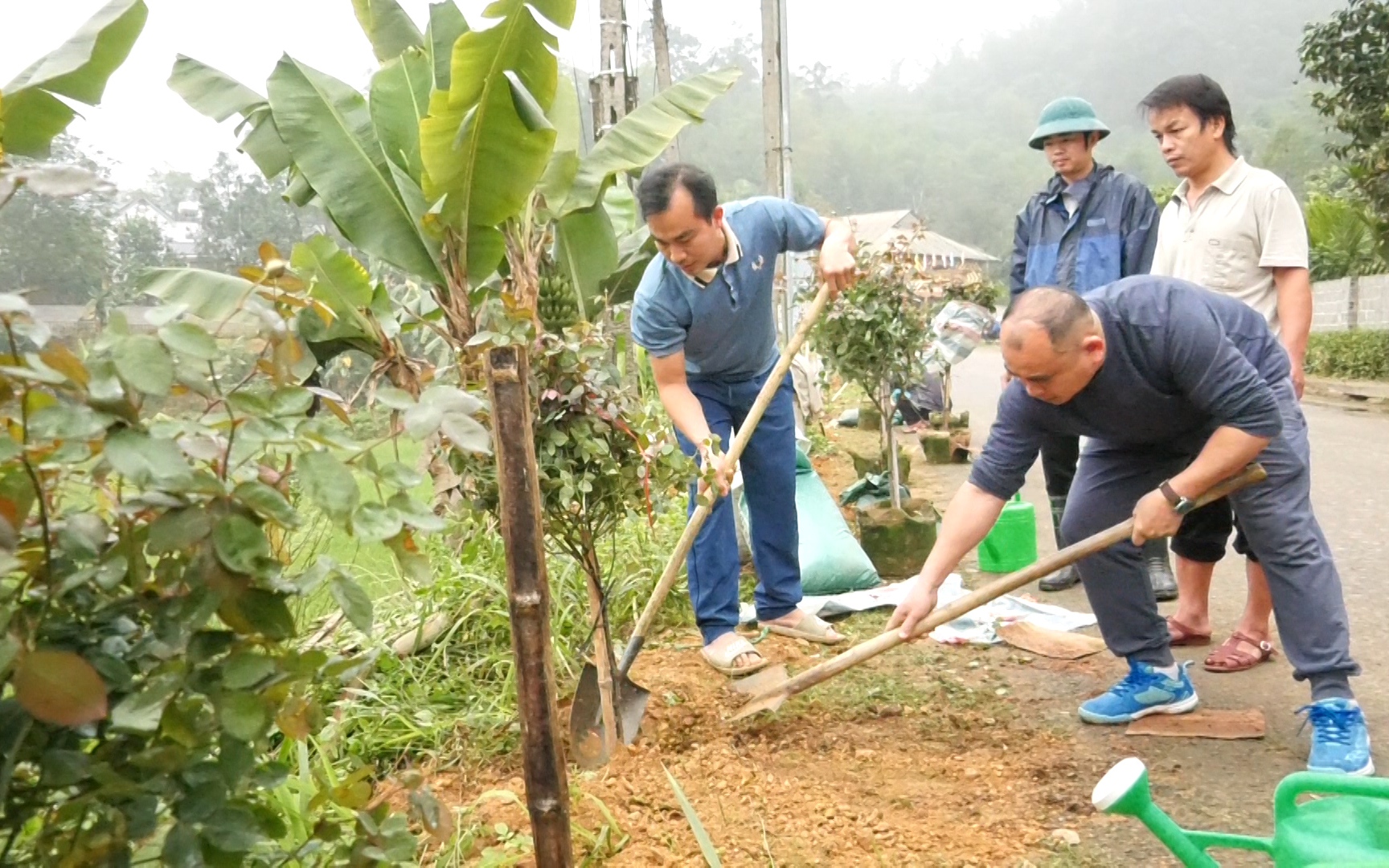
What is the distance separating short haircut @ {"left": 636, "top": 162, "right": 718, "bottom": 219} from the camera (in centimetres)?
326

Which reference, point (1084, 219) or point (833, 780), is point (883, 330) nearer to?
point (1084, 219)

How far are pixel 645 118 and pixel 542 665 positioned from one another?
2489 millimetres

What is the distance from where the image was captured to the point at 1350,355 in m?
15.2

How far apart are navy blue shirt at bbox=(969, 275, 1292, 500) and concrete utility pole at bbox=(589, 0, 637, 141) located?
3971mm

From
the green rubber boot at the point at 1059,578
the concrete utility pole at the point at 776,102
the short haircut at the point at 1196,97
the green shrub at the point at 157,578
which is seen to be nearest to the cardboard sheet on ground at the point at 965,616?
the green rubber boot at the point at 1059,578

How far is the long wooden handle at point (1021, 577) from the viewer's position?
2.75 m

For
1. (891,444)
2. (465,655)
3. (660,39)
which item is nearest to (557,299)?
(465,655)

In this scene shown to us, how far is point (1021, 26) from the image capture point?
125562 mm

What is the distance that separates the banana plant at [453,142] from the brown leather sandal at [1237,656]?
8.25ft

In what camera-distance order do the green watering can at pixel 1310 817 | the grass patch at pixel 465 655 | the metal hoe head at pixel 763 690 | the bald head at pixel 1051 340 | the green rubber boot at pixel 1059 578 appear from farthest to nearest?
1. the green rubber boot at pixel 1059 578
2. the grass patch at pixel 465 655
3. the metal hoe head at pixel 763 690
4. the bald head at pixel 1051 340
5. the green watering can at pixel 1310 817

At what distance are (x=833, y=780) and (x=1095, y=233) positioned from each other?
250 cm

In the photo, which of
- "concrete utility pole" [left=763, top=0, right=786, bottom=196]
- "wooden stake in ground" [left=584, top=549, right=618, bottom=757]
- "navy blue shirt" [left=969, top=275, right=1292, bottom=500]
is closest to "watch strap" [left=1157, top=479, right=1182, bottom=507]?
"navy blue shirt" [left=969, top=275, right=1292, bottom=500]

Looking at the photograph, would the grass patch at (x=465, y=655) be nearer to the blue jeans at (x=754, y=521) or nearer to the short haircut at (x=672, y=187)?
the blue jeans at (x=754, y=521)

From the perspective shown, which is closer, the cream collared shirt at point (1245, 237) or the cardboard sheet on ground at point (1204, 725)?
the cardboard sheet on ground at point (1204, 725)
